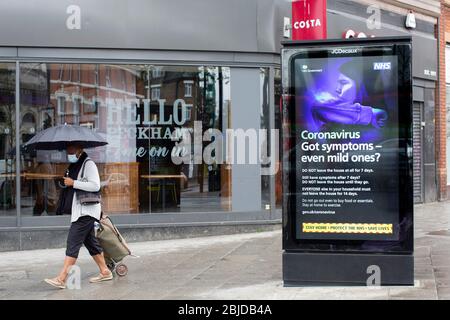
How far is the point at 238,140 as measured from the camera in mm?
11344

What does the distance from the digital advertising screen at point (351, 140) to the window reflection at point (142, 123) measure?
182 inches

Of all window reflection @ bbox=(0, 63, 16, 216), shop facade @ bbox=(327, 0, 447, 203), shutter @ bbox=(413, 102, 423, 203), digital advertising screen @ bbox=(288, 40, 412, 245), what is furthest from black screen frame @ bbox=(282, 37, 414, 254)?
shutter @ bbox=(413, 102, 423, 203)

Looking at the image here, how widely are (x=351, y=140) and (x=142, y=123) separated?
5.40m

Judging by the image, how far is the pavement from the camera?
22.3 feet

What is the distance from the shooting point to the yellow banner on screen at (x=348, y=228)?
6688 millimetres

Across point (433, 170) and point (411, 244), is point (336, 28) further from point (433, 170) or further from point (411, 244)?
point (411, 244)

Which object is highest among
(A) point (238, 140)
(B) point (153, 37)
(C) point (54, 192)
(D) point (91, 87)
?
(B) point (153, 37)

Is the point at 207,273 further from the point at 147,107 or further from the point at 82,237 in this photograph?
the point at 147,107

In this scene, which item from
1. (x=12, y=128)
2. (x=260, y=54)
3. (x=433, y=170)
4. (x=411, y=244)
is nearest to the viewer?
(x=411, y=244)

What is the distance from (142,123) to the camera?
1117cm

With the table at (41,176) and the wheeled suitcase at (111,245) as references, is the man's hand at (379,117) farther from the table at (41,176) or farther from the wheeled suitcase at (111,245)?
the table at (41,176)

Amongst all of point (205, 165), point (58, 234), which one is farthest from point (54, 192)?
point (205, 165)

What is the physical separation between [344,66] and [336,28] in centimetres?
630

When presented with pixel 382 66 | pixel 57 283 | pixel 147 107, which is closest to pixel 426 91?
pixel 147 107
